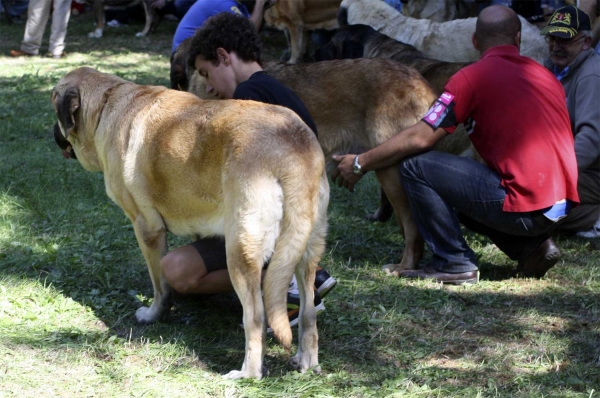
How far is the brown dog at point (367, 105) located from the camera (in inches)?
201

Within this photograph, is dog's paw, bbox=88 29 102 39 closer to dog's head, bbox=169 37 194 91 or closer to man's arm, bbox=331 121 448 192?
dog's head, bbox=169 37 194 91

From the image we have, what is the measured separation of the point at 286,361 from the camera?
145 inches

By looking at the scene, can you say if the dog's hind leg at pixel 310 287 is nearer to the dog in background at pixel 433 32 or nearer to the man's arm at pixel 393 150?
the man's arm at pixel 393 150

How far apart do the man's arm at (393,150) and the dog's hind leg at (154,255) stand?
1.40 m

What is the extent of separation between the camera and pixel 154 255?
4.01 metres

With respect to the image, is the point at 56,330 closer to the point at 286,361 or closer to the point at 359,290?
the point at 286,361

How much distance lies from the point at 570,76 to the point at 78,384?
13.2 ft

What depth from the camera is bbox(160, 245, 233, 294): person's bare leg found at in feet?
12.6

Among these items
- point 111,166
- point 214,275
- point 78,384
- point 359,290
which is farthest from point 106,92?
point 359,290

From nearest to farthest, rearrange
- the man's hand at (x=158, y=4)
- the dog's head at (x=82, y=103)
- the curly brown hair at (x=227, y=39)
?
1. the curly brown hair at (x=227, y=39)
2. the dog's head at (x=82, y=103)
3. the man's hand at (x=158, y=4)

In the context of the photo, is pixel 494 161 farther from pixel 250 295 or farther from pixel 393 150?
pixel 250 295

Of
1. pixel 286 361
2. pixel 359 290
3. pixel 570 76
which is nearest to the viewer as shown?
pixel 286 361

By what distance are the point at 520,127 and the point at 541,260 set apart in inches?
37.0

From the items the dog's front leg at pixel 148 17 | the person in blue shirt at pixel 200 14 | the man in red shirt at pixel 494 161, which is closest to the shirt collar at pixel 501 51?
the man in red shirt at pixel 494 161
